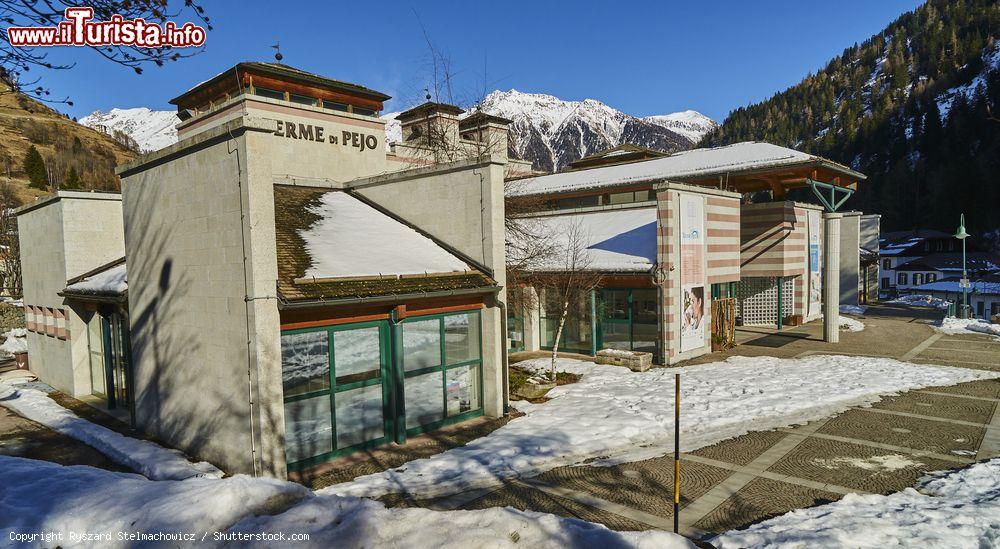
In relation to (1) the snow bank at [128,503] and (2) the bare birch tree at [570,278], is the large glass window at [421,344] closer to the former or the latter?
(1) the snow bank at [128,503]

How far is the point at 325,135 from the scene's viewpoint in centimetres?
2327

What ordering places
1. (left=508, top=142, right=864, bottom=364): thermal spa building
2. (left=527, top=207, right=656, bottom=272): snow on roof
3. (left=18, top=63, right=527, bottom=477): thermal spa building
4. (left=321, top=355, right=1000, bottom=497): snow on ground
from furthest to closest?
(left=527, top=207, right=656, bottom=272): snow on roof → (left=508, top=142, right=864, bottom=364): thermal spa building → (left=321, top=355, right=1000, bottom=497): snow on ground → (left=18, top=63, right=527, bottom=477): thermal spa building

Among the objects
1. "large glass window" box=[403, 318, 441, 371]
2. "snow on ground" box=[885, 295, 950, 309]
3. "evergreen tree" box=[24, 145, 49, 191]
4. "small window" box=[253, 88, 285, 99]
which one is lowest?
"snow on ground" box=[885, 295, 950, 309]

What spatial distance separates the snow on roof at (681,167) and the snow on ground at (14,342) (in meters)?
24.4

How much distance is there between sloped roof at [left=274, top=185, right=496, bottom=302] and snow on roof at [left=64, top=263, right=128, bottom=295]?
166 inches

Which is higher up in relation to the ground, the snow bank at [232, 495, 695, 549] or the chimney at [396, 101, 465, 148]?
the chimney at [396, 101, 465, 148]

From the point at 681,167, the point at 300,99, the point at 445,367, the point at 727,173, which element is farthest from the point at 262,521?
the point at 681,167

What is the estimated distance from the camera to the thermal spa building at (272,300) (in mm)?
9594

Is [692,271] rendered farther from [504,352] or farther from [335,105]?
[335,105]

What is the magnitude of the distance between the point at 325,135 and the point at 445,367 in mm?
14356

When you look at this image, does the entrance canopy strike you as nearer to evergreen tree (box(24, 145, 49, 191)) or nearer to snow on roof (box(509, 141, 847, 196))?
snow on roof (box(509, 141, 847, 196))

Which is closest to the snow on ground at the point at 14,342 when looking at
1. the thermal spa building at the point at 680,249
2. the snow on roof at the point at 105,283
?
the snow on roof at the point at 105,283

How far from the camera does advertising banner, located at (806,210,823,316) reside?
99.5 ft

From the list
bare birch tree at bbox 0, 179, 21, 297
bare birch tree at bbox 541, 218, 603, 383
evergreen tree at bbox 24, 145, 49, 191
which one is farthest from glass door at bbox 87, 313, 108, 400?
evergreen tree at bbox 24, 145, 49, 191
